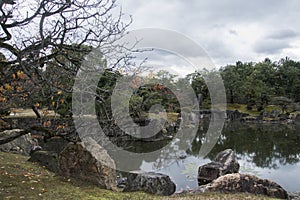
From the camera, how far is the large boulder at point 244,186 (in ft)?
19.9

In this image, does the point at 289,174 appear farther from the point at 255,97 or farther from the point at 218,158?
the point at 255,97

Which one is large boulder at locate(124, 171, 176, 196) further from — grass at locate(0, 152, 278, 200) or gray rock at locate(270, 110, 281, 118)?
gray rock at locate(270, 110, 281, 118)

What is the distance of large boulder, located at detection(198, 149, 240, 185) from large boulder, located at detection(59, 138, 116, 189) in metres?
3.97

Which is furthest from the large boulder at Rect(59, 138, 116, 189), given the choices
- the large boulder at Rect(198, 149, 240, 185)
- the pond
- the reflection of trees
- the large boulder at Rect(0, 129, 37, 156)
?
the reflection of trees

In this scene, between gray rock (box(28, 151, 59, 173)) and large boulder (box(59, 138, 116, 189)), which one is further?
gray rock (box(28, 151, 59, 173))

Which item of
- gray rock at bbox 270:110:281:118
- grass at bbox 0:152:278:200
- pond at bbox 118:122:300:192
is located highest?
gray rock at bbox 270:110:281:118

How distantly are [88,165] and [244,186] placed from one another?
10.9 ft

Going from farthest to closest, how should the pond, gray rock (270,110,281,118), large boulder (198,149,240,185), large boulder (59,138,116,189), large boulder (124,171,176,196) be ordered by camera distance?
gray rock (270,110,281,118) < the pond < large boulder (198,149,240,185) < large boulder (124,171,176,196) < large boulder (59,138,116,189)

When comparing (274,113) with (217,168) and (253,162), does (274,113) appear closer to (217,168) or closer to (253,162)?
(253,162)

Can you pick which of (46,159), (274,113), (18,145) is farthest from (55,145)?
(274,113)

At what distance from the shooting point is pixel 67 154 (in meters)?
5.68

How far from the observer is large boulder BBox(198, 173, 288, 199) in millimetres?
6062

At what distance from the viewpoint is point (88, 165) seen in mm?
5477

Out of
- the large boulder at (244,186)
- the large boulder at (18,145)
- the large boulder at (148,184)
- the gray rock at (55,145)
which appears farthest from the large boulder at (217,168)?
the gray rock at (55,145)
